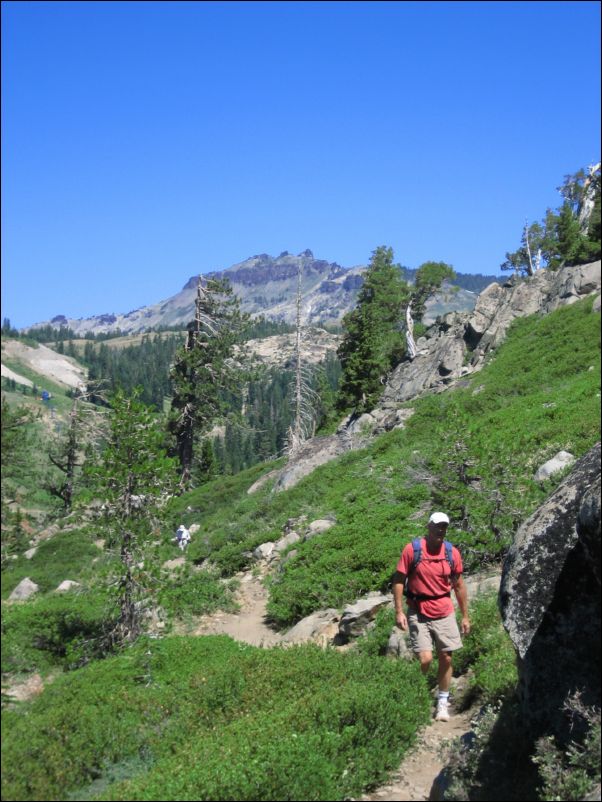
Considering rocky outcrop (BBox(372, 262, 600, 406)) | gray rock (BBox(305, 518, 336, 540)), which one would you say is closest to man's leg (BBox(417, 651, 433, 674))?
gray rock (BBox(305, 518, 336, 540))

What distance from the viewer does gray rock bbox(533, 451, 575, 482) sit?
1298cm

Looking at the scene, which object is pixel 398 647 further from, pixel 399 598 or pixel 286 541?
pixel 286 541

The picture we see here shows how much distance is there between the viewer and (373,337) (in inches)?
1692

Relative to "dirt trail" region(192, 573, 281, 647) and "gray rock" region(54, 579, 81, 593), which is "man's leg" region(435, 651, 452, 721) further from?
"gray rock" region(54, 579, 81, 593)

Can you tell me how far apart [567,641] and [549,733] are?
32.1 inches

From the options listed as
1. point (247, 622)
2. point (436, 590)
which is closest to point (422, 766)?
point (436, 590)

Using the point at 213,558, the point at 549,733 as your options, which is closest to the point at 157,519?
the point at 549,733

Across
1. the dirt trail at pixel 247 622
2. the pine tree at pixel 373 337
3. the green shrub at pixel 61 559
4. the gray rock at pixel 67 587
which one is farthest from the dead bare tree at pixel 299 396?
the gray rock at pixel 67 587

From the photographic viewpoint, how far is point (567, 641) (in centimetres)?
573

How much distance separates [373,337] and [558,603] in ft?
123

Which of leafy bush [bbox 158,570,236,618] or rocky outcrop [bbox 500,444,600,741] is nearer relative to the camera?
rocky outcrop [bbox 500,444,600,741]

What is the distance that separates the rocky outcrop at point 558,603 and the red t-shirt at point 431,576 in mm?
1094

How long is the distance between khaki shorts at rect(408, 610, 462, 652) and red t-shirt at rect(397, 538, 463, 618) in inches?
3.3

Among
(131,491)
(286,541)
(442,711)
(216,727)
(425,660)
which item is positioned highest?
(131,491)
